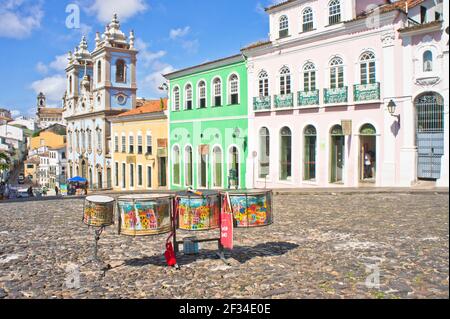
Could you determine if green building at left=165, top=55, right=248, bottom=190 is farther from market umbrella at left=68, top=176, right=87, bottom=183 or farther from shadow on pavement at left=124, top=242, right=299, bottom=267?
shadow on pavement at left=124, top=242, right=299, bottom=267

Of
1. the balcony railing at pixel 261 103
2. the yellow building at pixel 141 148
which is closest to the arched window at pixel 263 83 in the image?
the balcony railing at pixel 261 103

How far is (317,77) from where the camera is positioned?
16.7 meters

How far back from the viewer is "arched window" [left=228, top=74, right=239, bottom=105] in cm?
2025

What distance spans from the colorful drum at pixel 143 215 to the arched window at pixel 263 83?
1419 cm

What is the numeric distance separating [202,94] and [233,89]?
2.51 meters

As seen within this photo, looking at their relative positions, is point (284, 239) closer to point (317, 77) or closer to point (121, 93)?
point (317, 77)

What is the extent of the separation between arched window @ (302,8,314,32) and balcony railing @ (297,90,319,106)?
7.71ft

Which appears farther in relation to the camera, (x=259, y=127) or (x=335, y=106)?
(x=259, y=127)

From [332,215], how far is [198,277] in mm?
4862

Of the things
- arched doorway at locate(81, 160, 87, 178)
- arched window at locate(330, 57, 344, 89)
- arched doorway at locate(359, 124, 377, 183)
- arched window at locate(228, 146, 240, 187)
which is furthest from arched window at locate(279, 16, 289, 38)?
arched doorway at locate(81, 160, 87, 178)

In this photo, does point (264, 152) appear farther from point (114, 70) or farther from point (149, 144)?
point (114, 70)

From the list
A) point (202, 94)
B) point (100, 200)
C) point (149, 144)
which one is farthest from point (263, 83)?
point (100, 200)

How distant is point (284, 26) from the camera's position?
18.0m
